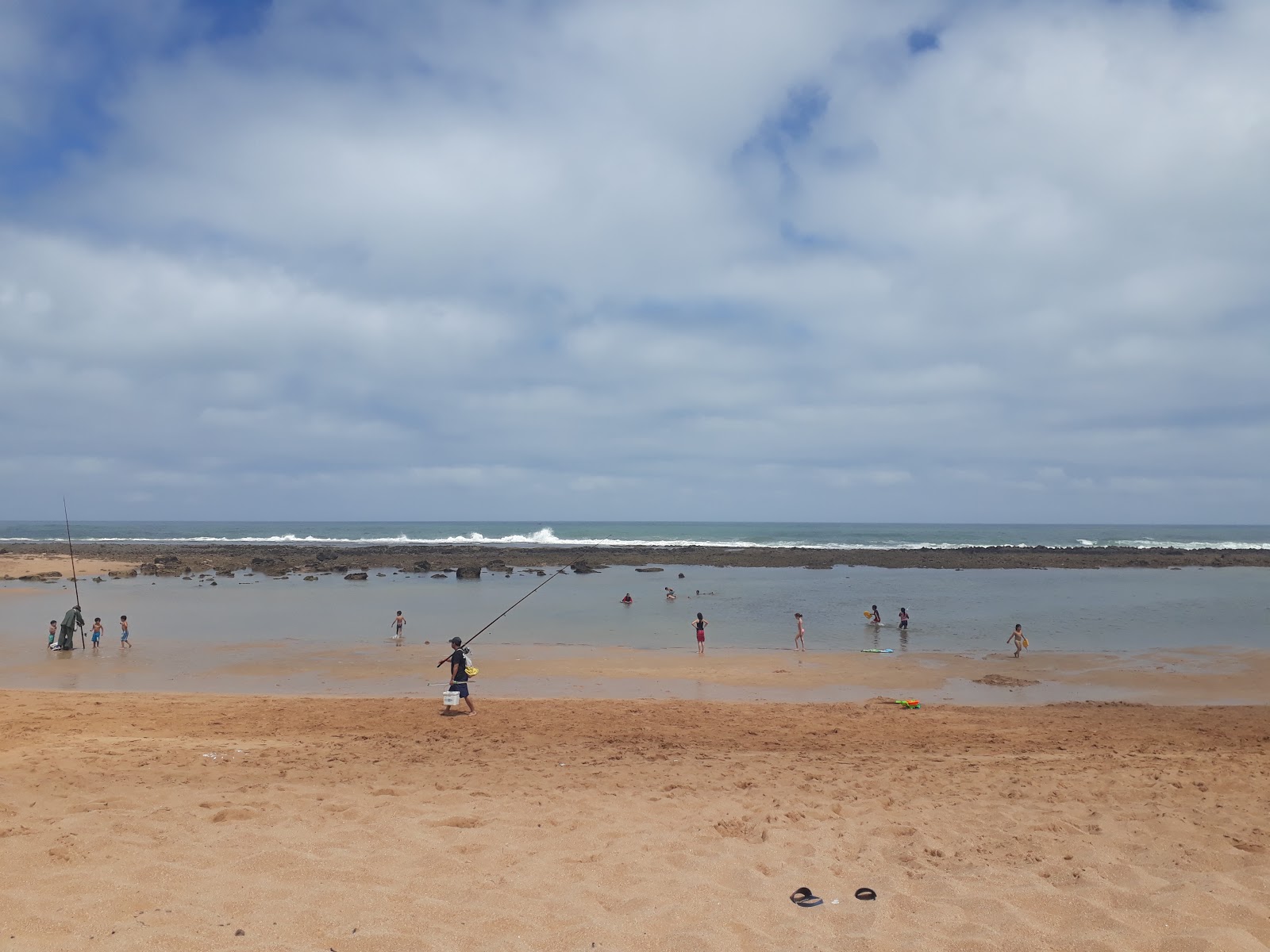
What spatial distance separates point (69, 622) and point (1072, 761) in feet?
83.0

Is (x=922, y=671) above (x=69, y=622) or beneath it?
beneath

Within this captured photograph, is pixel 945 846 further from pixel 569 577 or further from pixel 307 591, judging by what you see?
pixel 569 577

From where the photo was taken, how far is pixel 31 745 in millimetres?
10922

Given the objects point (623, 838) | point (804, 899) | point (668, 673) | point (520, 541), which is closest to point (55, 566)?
point (668, 673)

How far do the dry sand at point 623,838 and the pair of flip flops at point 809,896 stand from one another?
3.0 inches

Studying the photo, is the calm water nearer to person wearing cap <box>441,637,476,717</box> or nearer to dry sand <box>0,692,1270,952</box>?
person wearing cap <box>441,637,476,717</box>

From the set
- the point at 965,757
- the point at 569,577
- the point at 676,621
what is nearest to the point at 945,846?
the point at 965,757

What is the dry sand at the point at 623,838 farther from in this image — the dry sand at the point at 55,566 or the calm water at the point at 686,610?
the dry sand at the point at 55,566

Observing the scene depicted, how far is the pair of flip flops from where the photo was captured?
629 cm

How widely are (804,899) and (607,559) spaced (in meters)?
61.5

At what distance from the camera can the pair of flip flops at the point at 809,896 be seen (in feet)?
20.6

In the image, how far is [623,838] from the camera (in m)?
7.73

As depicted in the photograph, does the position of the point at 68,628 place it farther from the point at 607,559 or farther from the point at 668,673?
the point at 607,559

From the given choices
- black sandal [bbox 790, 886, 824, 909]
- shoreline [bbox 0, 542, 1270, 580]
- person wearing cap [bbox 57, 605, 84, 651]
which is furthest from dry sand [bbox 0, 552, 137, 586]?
black sandal [bbox 790, 886, 824, 909]
